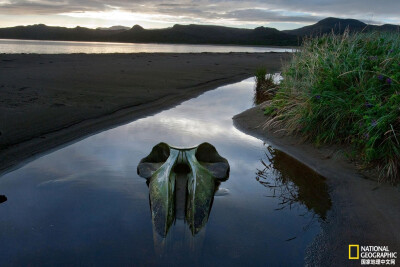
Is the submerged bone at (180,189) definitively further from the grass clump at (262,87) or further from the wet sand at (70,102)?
the grass clump at (262,87)

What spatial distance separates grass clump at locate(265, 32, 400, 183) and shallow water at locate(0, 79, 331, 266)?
34.9 inches

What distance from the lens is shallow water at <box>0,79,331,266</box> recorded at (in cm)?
301

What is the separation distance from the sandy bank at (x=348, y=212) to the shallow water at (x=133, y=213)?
0.14m

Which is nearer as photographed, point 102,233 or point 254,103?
point 102,233

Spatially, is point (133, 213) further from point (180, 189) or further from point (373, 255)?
point (373, 255)

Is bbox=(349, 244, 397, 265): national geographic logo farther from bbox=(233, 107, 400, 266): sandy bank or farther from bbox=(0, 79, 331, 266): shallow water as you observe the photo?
bbox=(0, 79, 331, 266): shallow water

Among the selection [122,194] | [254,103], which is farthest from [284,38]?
[122,194]

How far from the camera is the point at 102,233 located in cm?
329

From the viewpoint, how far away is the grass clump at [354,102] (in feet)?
15.6

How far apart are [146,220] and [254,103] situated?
8.00 m

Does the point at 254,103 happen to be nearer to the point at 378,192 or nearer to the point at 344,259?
the point at 378,192

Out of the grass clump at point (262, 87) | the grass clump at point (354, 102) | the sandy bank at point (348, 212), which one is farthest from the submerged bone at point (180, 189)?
the grass clump at point (262, 87)

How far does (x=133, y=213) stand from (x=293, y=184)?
223 cm

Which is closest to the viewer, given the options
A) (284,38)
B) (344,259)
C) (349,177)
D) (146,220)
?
(344,259)
